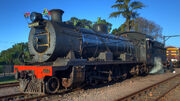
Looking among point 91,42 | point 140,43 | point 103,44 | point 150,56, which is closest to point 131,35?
point 140,43

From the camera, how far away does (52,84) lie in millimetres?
6543

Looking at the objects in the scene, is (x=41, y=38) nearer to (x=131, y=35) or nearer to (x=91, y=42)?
(x=91, y=42)

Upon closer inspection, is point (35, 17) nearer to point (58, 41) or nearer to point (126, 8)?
point (58, 41)

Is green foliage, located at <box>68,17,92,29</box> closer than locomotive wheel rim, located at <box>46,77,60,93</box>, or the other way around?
locomotive wheel rim, located at <box>46,77,60,93</box>

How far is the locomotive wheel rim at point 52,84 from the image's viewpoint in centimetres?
630

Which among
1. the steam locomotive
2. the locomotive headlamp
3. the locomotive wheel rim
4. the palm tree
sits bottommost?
the locomotive wheel rim

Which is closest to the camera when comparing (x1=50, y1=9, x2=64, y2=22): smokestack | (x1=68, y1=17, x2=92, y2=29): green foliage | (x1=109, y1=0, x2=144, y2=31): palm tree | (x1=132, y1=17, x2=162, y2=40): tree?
(x1=50, y1=9, x2=64, y2=22): smokestack

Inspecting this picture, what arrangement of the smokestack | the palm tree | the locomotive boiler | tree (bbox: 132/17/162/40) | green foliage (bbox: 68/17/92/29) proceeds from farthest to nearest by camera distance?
1. tree (bbox: 132/17/162/40)
2. the palm tree
3. green foliage (bbox: 68/17/92/29)
4. the smokestack
5. the locomotive boiler

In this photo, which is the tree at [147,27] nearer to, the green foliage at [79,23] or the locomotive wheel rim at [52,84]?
the green foliage at [79,23]

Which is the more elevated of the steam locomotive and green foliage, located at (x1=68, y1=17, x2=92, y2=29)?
Result: green foliage, located at (x1=68, y1=17, x2=92, y2=29)

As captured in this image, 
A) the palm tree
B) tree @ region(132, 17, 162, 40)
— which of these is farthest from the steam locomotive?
tree @ region(132, 17, 162, 40)

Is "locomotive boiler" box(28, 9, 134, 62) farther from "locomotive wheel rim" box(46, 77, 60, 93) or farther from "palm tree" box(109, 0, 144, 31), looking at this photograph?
"palm tree" box(109, 0, 144, 31)

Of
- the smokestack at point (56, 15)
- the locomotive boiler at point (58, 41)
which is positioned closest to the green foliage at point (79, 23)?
the locomotive boiler at point (58, 41)

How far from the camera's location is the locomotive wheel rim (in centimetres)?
630
